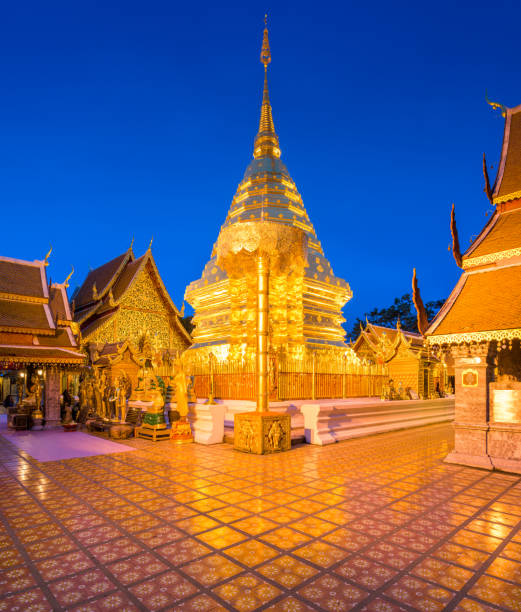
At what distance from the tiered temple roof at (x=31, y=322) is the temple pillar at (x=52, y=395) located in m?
0.80

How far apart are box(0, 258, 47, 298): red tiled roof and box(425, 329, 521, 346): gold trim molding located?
1285cm

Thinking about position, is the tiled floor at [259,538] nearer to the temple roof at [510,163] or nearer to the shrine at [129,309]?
the temple roof at [510,163]

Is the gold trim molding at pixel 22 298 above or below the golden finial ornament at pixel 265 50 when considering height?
below

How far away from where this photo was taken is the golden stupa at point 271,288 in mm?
10672

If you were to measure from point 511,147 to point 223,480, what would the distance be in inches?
321

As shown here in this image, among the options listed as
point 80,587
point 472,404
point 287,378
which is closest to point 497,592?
point 80,587

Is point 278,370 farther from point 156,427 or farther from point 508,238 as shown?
point 508,238

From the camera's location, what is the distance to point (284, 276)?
12227mm

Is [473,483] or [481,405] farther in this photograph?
[481,405]

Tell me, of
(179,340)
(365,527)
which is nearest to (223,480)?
(365,527)

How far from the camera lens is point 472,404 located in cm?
671

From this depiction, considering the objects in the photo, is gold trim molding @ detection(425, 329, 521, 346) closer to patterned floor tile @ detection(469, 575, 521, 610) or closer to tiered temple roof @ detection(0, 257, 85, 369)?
patterned floor tile @ detection(469, 575, 521, 610)

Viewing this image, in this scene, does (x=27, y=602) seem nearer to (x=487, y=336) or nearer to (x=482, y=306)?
(x=487, y=336)

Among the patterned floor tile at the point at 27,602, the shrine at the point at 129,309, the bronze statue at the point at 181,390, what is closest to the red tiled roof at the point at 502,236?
the bronze statue at the point at 181,390
